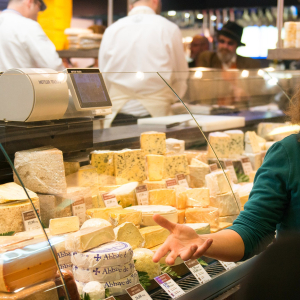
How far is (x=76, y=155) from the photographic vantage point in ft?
5.64

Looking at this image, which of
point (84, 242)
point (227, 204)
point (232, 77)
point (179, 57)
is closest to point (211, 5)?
point (179, 57)

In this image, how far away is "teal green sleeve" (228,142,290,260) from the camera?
1.16m

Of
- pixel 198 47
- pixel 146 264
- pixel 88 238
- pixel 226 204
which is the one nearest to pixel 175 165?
pixel 226 204

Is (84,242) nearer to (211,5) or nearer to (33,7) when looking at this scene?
(33,7)

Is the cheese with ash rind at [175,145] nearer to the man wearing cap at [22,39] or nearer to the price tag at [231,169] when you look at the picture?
the price tag at [231,169]

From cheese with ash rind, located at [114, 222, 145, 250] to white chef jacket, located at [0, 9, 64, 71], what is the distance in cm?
255

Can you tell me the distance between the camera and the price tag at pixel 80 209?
5.00ft

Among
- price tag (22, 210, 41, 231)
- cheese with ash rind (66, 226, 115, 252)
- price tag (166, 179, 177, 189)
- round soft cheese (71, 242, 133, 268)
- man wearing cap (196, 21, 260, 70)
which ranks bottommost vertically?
price tag (166, 179, 177, 189)

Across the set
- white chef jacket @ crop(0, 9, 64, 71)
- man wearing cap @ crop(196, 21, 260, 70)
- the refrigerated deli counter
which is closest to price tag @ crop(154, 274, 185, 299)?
the refrigerated deli counter

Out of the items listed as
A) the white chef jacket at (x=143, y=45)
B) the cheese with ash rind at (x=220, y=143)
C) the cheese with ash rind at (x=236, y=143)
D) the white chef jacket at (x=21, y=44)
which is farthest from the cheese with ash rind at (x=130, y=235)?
the white chef jacket at (x=21, y=44)

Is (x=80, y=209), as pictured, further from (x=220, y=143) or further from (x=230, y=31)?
(x=230, y=31)

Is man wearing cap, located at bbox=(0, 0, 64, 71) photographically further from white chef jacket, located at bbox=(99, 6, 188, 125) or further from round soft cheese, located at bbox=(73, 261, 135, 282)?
round soft cheese, located at bbox=(73, 261, 135, 282)

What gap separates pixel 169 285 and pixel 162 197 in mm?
494

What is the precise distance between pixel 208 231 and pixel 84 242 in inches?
23.8
